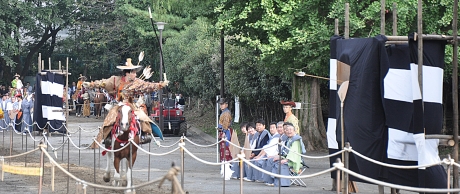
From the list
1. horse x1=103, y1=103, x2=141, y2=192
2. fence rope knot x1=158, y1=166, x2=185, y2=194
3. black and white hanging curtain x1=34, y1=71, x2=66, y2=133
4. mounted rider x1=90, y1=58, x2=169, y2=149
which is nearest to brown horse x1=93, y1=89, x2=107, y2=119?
black and white hanging curtain x1=34, y1=71, x2=66, y2=133

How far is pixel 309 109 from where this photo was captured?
26125 mm

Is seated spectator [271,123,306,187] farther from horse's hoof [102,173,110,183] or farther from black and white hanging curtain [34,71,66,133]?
black and white hanging curtain [34,71,66,133]

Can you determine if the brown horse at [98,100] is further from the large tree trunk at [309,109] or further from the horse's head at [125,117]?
the horse's head at [125,117]

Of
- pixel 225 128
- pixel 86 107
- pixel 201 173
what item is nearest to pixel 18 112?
pixel 86 107

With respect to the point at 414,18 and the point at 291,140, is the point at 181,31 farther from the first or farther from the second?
the point at 291,140

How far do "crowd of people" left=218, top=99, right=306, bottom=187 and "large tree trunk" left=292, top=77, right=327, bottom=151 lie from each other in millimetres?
6815

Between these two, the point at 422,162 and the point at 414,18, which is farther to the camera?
the point at 414,18

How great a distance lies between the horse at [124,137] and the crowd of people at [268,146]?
1918 mm

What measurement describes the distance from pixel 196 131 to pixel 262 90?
692 cm

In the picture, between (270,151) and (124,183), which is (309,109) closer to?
(270,151)

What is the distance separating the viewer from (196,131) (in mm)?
37312

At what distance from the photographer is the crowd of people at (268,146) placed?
16.6 metres

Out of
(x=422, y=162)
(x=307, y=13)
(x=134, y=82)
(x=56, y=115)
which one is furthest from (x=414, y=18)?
(x=56, y=115)

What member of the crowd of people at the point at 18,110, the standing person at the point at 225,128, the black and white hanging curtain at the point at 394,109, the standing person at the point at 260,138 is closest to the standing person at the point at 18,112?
the crowd of people at the point at 18,110
